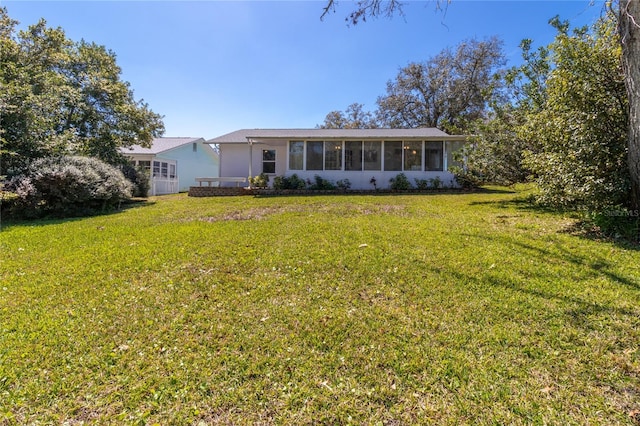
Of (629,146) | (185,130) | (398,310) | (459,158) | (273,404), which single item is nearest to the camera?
(273,404)

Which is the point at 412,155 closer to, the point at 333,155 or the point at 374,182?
the point at 374,182

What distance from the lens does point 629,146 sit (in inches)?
194

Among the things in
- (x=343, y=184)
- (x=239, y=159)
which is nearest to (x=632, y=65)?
(x=343, y=184)

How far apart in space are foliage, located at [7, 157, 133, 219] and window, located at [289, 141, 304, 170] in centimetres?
796

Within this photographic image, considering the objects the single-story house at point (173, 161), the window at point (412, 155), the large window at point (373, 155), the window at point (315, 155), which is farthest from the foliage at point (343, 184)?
the single-story house at point (173, 161)

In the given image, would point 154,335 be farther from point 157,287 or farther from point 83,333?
point 157,287

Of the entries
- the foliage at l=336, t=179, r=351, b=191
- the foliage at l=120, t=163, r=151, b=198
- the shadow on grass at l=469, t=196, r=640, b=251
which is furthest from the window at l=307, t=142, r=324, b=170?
the shadow on grass at l=469, t=196, r=640, b=251

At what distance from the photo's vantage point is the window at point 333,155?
15.3 m

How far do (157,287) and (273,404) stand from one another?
2464 mm

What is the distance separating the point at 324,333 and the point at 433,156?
14218 mm

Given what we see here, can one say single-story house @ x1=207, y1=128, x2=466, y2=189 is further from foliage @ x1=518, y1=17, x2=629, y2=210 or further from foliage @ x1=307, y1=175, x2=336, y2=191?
foliage @ x1=518, y1=17, x2=629, y2=210

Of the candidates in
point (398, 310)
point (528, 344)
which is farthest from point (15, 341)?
point (528, 344)

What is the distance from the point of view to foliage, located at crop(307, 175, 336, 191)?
14.6m

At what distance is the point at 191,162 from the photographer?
22594 mm
